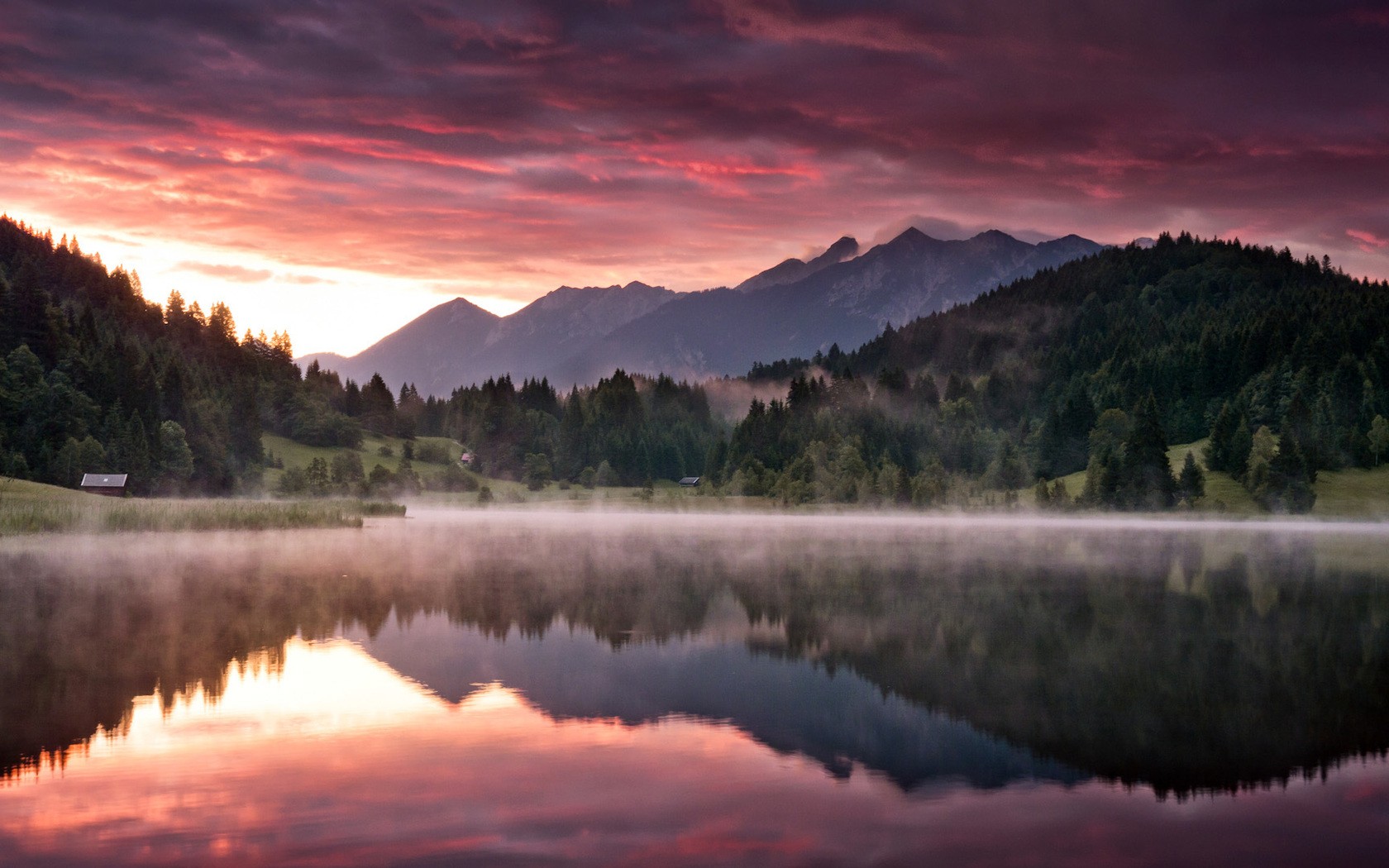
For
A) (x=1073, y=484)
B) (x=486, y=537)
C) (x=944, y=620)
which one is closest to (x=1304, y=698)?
(x=944, y=620)

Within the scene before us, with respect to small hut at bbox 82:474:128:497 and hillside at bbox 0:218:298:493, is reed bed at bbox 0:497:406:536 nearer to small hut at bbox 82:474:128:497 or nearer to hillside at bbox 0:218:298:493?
small hut at bbox 82:474:128:497

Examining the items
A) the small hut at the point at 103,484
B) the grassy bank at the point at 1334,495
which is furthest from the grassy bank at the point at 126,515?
the grassy bank at the point at 1334,495

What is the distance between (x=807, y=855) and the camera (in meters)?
14.6

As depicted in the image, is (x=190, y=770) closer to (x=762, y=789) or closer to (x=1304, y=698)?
(x=762, y=789)

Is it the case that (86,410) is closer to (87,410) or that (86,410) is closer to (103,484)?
(87,410)

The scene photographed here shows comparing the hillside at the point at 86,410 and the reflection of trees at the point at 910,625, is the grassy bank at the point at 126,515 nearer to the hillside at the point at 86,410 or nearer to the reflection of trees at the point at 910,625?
the reflection of trees at the point at 910,625

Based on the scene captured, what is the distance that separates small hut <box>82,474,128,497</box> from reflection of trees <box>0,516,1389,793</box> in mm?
88220

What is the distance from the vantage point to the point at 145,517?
83.2m

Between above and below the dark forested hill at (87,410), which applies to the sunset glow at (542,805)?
below

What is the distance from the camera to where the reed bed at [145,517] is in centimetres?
7794

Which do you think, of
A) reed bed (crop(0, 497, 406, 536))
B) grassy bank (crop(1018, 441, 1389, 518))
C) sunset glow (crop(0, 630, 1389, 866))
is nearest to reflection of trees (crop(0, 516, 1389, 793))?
sunset glow (crop(0, 630, 1389, 866))

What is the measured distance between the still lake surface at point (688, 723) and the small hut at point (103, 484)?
110 metres

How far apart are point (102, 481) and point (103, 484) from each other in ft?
2.30

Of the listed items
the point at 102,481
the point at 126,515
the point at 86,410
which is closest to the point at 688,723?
the point at 126,515
